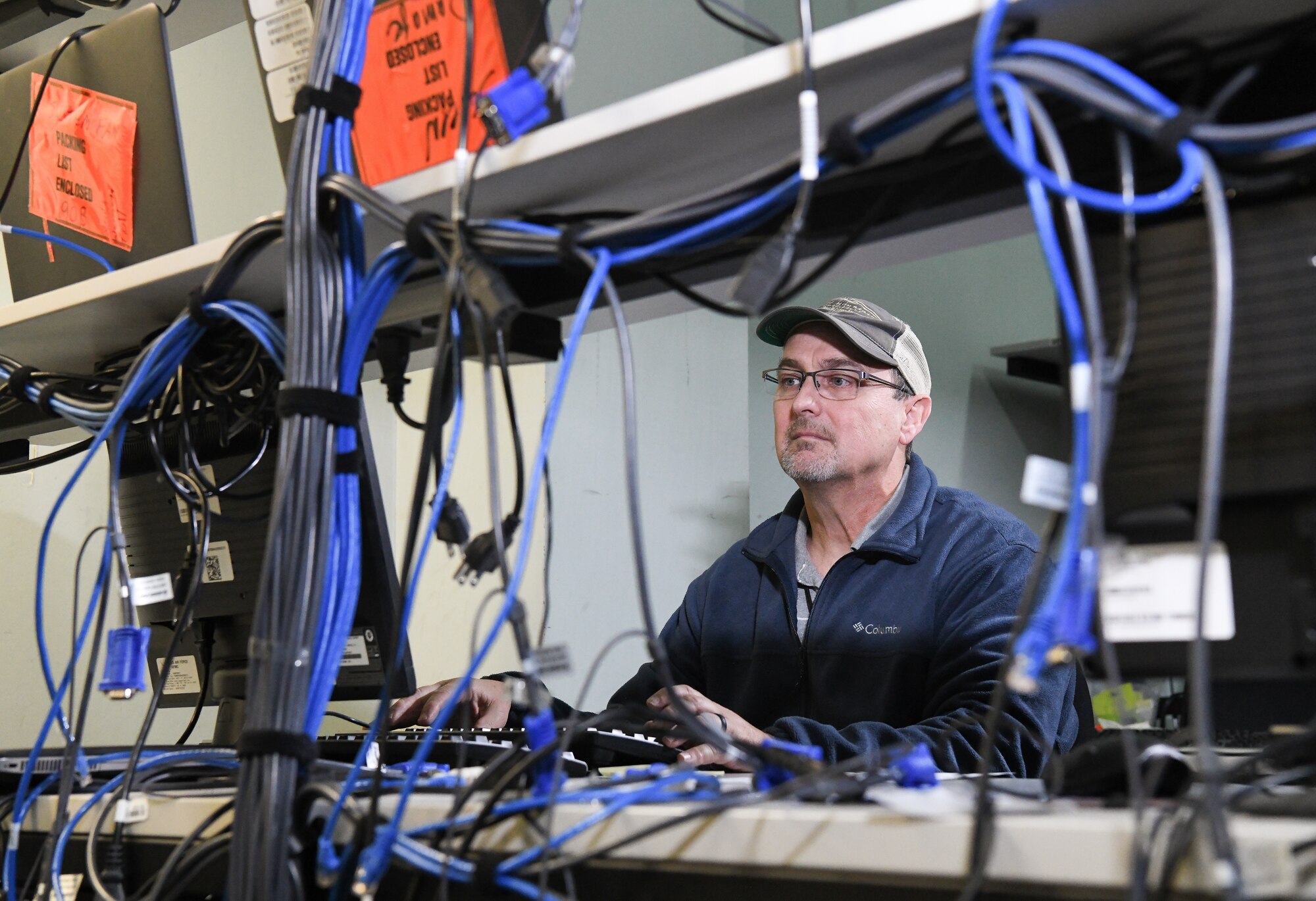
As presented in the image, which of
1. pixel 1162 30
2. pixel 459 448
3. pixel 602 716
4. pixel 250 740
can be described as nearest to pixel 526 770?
pixel 602 716

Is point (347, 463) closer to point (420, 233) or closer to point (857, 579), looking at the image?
point (420, 233)

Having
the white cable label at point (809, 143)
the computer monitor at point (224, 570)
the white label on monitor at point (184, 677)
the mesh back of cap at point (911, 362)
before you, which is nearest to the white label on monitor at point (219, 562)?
the computer monitor at point (224, 570)

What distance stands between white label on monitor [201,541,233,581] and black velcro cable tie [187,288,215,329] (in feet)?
0.95

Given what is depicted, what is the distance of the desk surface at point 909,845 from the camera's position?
491 mm

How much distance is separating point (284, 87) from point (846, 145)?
0.73 meters

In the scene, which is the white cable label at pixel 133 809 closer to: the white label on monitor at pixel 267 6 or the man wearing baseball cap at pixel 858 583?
the white label on monitor at pixel 267 6

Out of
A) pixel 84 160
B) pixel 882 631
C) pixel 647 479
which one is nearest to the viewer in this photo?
pixel 84 160

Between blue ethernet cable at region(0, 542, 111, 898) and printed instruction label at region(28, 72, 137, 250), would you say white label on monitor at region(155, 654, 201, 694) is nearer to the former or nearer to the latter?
blue ethernet cable at region(0, 542, 111, 898)

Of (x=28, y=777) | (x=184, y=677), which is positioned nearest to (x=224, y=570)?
(x=184, y=677)

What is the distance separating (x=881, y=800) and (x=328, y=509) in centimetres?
44

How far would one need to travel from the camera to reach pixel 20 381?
4.17ft

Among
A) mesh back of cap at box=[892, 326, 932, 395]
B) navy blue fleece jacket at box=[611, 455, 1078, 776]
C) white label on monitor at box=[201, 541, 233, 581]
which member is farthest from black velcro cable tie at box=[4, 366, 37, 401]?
mesh back of cap at box=[892, 326, 932, 395]

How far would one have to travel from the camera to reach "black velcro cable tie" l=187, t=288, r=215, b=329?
3.38 ft

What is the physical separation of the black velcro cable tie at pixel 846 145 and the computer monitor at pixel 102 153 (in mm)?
884
